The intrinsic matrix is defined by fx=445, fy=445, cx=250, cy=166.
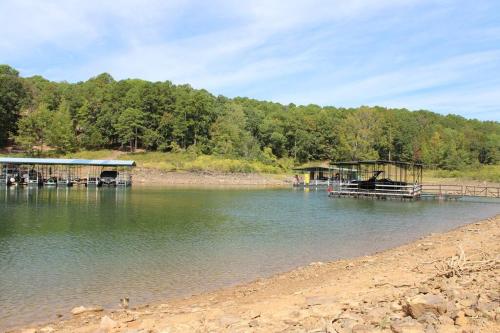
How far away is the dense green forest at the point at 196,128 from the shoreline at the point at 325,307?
9112 cm

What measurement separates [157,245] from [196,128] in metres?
88.4

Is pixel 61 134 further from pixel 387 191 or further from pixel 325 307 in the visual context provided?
pixel 325 307

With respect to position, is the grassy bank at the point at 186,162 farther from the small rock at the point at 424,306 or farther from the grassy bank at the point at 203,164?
the small rock at the point at 424,306

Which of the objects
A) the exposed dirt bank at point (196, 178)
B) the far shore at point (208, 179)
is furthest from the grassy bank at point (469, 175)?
the exposed dirt bank at point (196, 178)

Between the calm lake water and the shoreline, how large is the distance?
165 cm

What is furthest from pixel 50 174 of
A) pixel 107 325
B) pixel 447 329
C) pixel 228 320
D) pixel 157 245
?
pixel 447 329

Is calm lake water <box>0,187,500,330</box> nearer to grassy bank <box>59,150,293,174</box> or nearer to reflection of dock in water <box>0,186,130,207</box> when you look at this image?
reflection of dock in water <box>0,186,130,207</box>

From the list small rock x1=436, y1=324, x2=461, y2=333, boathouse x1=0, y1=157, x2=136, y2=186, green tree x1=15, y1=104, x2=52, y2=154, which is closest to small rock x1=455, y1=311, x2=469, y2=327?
small rock x1=436, y1=324, x2=461, y2=333

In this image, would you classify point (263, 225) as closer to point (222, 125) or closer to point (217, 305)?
point (217, 305)

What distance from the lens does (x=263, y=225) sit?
99.5 feet

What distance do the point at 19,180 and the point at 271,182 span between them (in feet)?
154

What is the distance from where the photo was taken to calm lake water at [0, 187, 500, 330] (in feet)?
46.5

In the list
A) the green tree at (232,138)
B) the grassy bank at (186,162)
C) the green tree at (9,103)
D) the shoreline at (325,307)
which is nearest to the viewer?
the shoreline at (325,307)

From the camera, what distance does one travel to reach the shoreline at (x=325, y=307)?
25.5 ft
